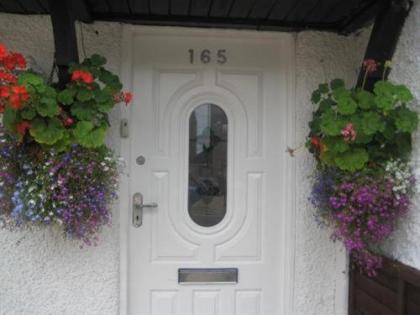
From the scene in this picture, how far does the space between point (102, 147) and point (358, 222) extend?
1480 mm

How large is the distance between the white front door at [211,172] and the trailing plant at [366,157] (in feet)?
1.76

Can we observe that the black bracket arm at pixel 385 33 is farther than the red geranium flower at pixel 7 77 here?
Yes

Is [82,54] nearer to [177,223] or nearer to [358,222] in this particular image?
[177,223]

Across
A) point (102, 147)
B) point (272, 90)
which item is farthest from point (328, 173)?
point (102, 147)

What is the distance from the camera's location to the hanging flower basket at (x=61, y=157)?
2.58 meters

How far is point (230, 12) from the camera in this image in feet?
10.0

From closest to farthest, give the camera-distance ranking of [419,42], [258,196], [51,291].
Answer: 1. [419,42]
2. [51,291]
3. [258,196]

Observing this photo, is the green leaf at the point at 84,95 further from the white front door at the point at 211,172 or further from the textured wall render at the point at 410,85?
the textured wall render at the point at 410,85

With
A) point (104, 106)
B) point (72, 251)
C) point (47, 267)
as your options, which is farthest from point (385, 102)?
Answer: point (47, 267)

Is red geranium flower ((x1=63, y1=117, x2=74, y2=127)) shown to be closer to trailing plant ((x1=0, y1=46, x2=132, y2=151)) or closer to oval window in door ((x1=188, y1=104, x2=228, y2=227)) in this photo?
trailing plant ((x1=0, y1=46, x2=132, y2=151))

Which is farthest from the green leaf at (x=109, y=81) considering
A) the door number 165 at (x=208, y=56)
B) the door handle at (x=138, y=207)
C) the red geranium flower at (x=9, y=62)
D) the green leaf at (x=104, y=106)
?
the door handle at (x=138, y=207)

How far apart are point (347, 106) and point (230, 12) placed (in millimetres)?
974

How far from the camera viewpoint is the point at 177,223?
3266 mm

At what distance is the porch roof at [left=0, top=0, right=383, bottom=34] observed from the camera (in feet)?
9.55
